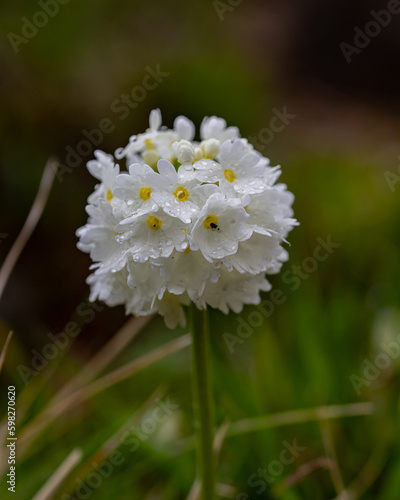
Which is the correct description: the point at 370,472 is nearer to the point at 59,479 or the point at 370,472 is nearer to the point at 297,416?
the point at 297,416

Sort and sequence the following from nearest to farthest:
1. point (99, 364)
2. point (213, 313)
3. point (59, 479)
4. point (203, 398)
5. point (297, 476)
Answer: point (203, 398)
point (59, 479)
point (297, 476)
point (99, 364)
point (213, 313)

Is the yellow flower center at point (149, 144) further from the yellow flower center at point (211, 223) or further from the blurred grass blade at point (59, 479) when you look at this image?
the blurred grass blade at point (59, 479)

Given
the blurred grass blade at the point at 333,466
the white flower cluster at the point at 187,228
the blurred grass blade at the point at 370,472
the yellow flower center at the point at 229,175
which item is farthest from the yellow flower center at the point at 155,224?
the blurred grass blade at the point at 370,472

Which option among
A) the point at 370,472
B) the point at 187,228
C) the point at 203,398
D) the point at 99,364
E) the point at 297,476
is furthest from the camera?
the point at 99,364

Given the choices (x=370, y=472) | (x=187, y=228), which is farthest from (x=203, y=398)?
(x=370, y=472)

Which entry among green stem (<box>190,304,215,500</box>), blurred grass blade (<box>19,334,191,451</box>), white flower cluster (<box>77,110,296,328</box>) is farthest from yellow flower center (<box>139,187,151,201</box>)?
blurred grass blade (<box>19,334,191,451</box>)

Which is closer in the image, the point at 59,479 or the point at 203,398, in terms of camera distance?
the point at 203,398
